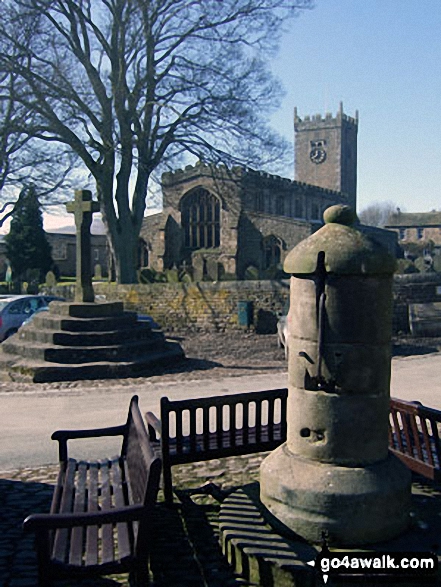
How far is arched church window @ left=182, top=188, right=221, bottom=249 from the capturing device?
4153 cm

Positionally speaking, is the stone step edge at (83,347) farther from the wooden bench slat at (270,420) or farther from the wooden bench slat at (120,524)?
the wooden bench slat at (120,524)

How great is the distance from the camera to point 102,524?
334cm

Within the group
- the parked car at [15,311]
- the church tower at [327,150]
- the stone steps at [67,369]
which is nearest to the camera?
the stone steps at [67,369]

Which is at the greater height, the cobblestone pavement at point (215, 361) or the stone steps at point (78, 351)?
the stone steps at point (78, 351)

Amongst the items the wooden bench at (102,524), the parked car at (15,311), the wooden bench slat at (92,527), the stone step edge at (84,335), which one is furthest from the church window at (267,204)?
the wooden bench at (102,524)

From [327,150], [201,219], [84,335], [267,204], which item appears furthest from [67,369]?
[327,150]

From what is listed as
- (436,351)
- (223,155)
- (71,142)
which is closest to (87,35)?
(71,142)

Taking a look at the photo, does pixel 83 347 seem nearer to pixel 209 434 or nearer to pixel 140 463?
pixel 209 434

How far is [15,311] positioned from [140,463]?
13.4 m

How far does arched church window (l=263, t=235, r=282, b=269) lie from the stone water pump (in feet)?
112

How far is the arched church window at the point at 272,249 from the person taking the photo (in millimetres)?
38172

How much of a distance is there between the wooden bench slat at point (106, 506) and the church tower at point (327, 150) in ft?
224

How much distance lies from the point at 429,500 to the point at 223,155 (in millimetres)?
18231

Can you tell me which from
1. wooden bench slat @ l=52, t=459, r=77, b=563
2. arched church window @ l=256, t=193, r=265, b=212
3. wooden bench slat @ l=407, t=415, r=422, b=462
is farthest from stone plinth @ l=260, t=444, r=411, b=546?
arched church window @ l=256, t=193, r=265, b=212
